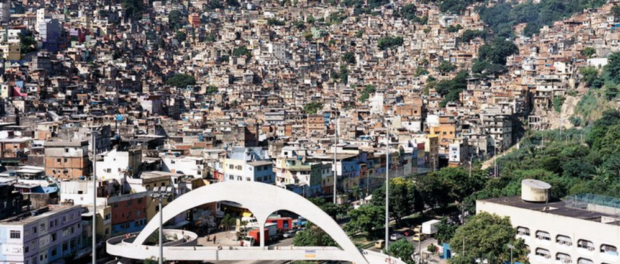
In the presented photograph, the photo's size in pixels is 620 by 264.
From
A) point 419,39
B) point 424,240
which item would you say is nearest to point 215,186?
A: point 424,240

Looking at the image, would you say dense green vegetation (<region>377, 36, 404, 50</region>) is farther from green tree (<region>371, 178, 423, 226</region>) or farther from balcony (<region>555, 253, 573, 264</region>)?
balcony (<region>555, 253, 573, 264</region>)

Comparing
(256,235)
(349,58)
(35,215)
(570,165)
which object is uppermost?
(349,58)

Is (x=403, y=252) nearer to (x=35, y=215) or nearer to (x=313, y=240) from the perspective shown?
(x=313, y=240)

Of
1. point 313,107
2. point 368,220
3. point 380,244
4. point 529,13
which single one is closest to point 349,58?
point 313,107

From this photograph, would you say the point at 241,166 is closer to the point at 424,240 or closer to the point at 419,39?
the point at 424,240

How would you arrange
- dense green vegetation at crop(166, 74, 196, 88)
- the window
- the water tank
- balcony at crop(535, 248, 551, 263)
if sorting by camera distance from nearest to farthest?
the window, balcony at crop(535, 248, 551, 263), the water tank, dense green vegetation at crop(166, 74, 196, 88)

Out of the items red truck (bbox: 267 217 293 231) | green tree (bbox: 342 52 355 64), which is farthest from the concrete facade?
green tree (bbox: 342 52 355 64)
